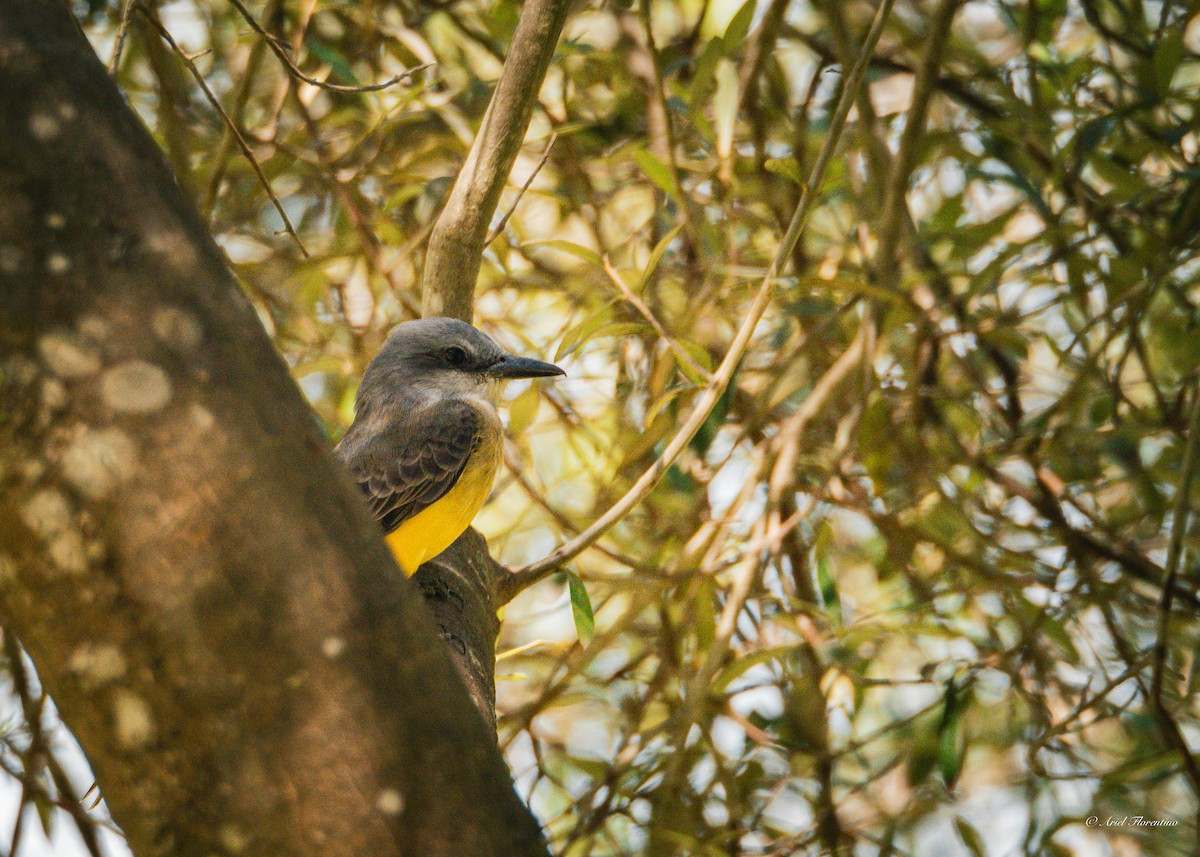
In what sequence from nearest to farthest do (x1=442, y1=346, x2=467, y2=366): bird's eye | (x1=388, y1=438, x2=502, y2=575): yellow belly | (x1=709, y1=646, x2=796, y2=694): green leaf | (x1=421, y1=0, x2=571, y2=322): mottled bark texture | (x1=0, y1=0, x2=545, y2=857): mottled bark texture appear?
(x1=0, y1=0, x2=545, y2=857): mottled bark texture → (x1=421, y1=0, x2=571, y2=322): mottled bark texture → (x1=709, y1=646, x2=796, y2=694): green leaf → (x1=388, y1=438, x2=502, y2=575): yellow belly → (x1=442, y1=346, x2=467, y2=366): bird's eye

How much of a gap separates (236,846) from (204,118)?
4021mm

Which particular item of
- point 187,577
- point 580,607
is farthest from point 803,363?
point 187,577

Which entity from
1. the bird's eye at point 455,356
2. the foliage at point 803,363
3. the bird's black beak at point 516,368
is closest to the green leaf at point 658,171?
the foliage at point 803,363

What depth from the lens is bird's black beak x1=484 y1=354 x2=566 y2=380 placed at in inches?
140

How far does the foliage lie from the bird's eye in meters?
0.27

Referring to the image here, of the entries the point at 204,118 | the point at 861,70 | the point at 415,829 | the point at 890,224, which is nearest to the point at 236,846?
the point at 415,829

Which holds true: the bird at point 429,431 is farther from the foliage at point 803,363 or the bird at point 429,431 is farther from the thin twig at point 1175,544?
the thin twig at point 1175,544

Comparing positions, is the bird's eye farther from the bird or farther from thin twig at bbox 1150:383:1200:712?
thin twig at bbox 1150:383:1200:712

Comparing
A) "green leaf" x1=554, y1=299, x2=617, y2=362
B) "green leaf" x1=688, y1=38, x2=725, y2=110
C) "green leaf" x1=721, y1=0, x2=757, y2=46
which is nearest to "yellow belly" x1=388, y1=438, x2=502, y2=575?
"green leaf" x1=554, y1=299, x2=617, y2=362

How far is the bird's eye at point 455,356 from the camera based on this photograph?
3506mm

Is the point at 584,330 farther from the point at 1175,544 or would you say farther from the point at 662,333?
the point at 1175,544

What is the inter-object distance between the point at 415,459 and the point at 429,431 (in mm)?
132

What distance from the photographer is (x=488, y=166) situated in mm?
2588

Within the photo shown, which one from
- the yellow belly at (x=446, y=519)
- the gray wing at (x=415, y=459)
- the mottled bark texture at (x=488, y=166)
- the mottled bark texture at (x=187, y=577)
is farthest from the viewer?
the gray wing at (x=415, y=459)
